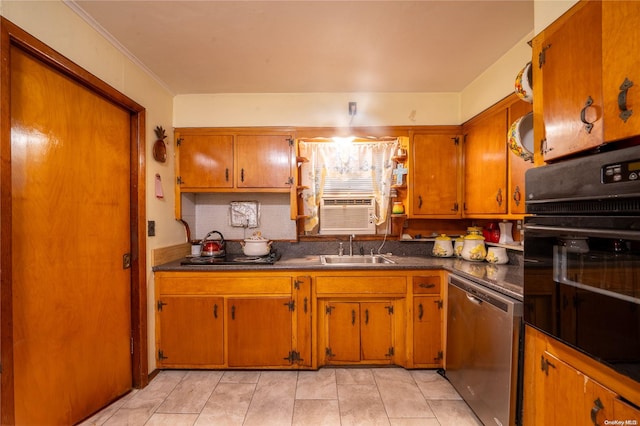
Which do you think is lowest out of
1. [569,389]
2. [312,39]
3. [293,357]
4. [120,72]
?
[293,357]

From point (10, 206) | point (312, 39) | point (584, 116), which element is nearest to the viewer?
point (584, 116)

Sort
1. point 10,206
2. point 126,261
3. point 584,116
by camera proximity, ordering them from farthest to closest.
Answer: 1. point 126,261
2. point 10,206
3. point 584,116

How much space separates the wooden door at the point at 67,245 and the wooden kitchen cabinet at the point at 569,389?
2.42 metres

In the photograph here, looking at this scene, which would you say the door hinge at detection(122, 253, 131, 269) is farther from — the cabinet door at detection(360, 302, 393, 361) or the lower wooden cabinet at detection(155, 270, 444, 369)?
the cabinet door at detection(360, 302, 393, 361)

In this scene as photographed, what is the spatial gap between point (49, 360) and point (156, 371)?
935mm

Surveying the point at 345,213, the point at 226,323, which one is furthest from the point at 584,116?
the point at 226,323

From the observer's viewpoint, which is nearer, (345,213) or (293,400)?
(293,400)

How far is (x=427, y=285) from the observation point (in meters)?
2.30

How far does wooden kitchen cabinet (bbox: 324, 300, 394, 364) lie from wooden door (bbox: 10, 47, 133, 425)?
1595 millimetres

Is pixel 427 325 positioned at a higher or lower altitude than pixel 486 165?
lower

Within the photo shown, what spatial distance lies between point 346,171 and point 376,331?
153 centimetres

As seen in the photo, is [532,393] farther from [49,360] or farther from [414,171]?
[49,360]

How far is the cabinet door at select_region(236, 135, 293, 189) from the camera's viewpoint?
267 cm

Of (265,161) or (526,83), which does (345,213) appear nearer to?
(265,161)
